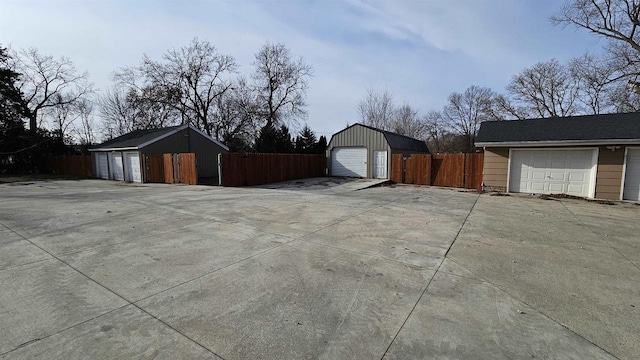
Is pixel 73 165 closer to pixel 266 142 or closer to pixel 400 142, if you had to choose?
pixel 266 142

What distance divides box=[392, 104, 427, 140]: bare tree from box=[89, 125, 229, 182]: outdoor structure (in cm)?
2034

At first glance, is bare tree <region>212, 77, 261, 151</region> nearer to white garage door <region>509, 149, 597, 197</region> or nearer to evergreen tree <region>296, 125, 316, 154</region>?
evergreen tree <region>296, 125, 316, 154</region>

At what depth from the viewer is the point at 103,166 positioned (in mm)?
21656

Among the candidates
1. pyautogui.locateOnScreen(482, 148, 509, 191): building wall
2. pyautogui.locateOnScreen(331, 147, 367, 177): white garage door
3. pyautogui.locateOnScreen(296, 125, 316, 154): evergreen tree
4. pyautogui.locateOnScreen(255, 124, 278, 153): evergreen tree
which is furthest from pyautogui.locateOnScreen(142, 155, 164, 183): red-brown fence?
pyautogui.locateOnScreen(482, 148, 509, 191): building wall

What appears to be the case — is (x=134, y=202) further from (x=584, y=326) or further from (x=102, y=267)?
(x=584, y=326)

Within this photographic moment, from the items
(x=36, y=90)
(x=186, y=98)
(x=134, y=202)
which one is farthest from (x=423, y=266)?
(x=36, y=90)

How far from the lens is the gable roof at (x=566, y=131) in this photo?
10.4 metres

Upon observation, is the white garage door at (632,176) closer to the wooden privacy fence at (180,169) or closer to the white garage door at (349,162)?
the white garage door at (349,162)

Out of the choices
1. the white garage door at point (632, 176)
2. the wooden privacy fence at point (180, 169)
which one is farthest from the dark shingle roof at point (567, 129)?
the wooden privacy fence at point (180, 169)

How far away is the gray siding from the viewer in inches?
703

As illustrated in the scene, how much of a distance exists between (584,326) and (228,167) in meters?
13.9

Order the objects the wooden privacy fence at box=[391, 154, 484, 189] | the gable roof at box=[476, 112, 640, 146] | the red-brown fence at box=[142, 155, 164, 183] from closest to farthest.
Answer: the gable roof at box=[476, 112, 640, 146], the wooden privacy fence at box=[391, 154, 484, 189], the red-brown fence at box=[142, 155, 164, 183]

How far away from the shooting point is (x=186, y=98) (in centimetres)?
2788

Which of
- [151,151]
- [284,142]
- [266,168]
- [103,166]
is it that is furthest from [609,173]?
[103,166]
